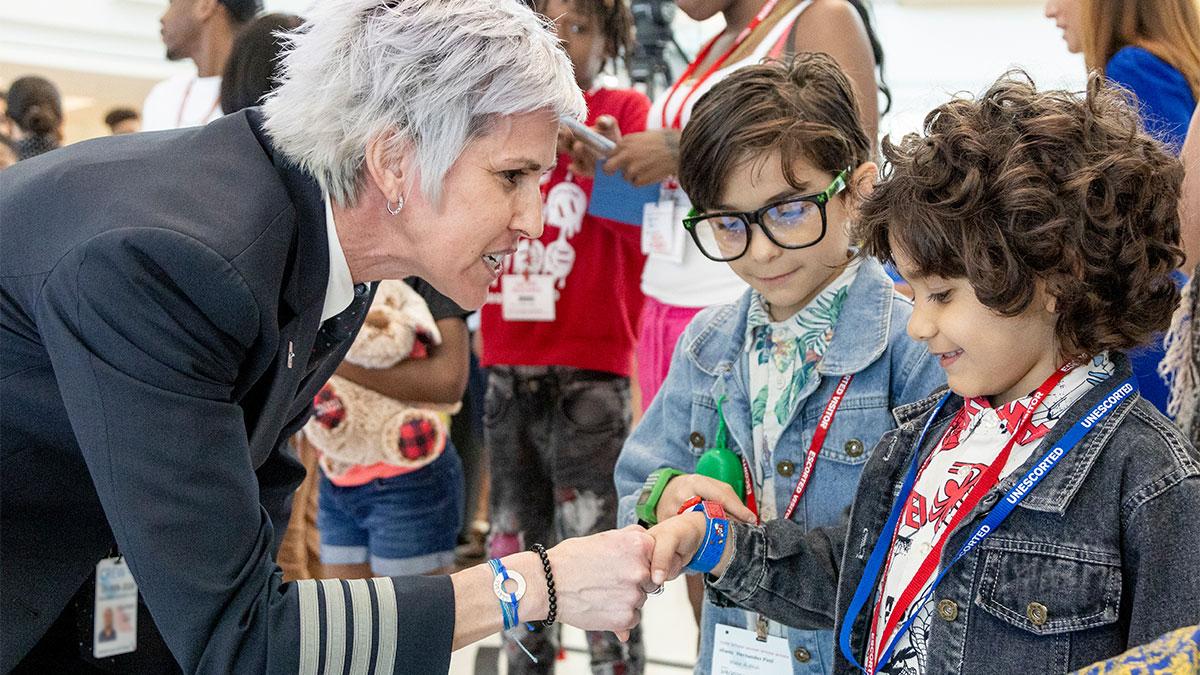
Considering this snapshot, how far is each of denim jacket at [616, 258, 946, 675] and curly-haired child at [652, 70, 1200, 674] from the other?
0.23 meters

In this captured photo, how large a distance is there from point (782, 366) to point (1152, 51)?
965 millimetres

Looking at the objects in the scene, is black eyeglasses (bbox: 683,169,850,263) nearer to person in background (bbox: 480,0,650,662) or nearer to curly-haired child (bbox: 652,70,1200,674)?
curly-haired child (bbox: 652,70,1200,674)

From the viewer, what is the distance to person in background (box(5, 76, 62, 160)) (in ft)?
16.4

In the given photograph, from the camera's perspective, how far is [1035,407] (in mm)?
1234

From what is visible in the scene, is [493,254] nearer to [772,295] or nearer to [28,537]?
[772,295]

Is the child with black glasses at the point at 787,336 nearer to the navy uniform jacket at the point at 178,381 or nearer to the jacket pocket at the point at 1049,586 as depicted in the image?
the jacket pocket at the point at 1049,586

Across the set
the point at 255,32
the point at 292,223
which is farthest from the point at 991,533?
the point at 255,32

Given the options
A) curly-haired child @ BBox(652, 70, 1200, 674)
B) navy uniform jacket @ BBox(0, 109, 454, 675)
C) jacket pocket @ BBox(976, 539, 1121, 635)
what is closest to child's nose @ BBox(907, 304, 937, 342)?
curly-haired child @ BBox(652, 70, 1200, 674)

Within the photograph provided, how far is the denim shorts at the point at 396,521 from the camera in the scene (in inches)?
111

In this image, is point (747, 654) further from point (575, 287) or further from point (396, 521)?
point (396, 521)

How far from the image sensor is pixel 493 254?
5.26ft

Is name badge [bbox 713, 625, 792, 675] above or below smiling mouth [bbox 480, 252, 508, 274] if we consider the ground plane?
below

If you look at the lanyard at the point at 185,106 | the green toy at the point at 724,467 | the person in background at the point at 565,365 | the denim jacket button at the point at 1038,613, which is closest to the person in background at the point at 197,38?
the lanyard at the point at 185,106

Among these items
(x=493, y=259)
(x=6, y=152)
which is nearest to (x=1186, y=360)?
(x=493, y=259)
